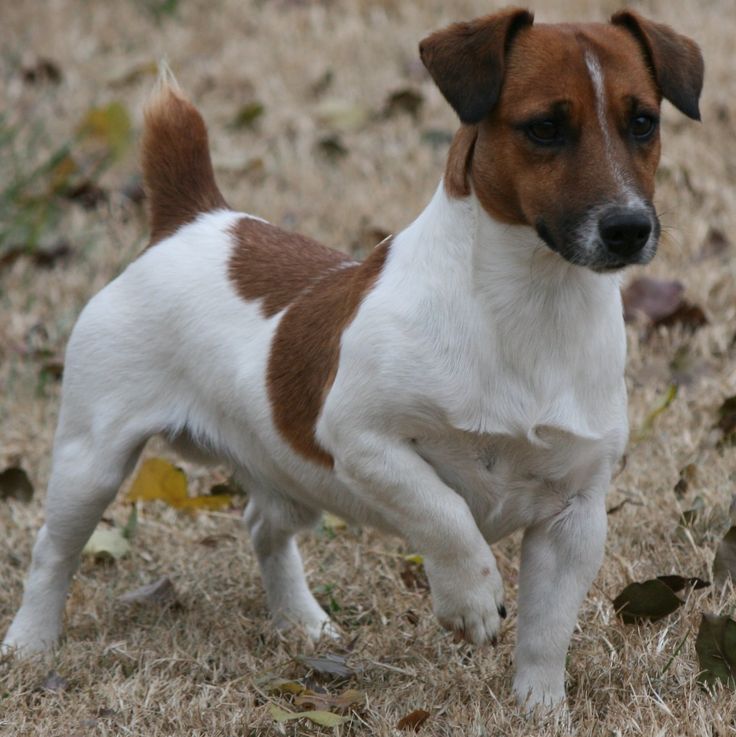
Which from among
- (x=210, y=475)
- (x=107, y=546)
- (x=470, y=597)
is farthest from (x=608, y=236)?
(x=210, y=475)

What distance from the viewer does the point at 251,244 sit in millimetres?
3971

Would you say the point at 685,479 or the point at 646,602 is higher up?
the point at 646,602

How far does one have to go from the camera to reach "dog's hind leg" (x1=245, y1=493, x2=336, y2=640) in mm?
3902

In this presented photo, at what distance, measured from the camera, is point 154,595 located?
13.5 ft

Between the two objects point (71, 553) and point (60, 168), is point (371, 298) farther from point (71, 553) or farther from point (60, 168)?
point (60, 168)

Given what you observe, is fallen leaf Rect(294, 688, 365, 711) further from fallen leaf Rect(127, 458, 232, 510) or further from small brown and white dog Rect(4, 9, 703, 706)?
fallen leaf Rect(127, 458, 232, 510)

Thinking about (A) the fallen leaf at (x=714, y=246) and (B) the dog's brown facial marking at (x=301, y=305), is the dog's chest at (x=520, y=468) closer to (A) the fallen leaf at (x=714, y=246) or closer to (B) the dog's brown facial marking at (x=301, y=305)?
(B) the dog's brown facial marking at (x=301, y=305)

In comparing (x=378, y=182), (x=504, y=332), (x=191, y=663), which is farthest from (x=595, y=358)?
(x=378, y=182)

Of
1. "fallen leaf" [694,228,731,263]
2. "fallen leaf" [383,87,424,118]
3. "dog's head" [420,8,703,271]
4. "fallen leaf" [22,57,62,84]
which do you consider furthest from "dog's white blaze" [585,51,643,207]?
"fallen leaf" [22,57,62,84]

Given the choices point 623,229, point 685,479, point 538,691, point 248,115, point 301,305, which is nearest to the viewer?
point 623,229

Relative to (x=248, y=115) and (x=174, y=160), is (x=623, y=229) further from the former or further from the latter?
(x=248, y=115)

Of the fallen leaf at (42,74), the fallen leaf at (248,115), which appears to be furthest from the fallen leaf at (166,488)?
the fallen leaf at (42,74)

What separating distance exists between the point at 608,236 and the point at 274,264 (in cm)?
120

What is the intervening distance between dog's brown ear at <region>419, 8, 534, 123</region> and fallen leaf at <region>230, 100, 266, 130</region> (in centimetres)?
471
